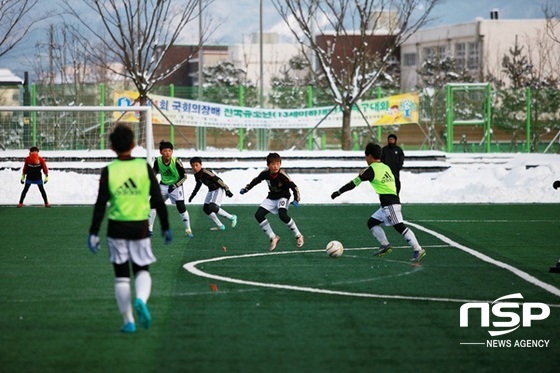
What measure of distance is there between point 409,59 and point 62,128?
149 feet

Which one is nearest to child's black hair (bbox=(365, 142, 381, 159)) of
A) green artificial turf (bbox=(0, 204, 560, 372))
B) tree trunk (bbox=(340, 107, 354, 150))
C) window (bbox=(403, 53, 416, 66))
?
green artificial turf (bbox=(0, 204, 560, 372))

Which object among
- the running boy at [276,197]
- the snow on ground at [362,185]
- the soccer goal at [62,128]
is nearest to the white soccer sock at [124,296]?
the running boy at [276,197]

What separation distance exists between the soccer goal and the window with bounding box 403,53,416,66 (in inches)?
1684

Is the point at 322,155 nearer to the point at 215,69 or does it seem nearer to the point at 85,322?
the point at 85,322

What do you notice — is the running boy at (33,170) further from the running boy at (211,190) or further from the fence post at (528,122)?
the fence post at (528,122)

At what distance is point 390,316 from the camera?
9789 mm

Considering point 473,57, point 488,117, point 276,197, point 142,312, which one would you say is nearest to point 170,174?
point 276,197

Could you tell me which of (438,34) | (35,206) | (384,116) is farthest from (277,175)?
(438,34)

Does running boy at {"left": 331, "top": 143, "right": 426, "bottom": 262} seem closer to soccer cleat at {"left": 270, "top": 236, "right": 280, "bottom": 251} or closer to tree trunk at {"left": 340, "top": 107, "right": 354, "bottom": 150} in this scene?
soccer cleat at {"left": 270, "top": 236, "right": 280, "bottom": 251}

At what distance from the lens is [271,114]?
116ft

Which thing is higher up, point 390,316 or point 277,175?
point 277,175

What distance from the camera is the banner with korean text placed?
34531 millimetres

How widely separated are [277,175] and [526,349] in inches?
310

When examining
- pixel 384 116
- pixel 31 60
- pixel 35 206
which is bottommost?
pixel 35 206
